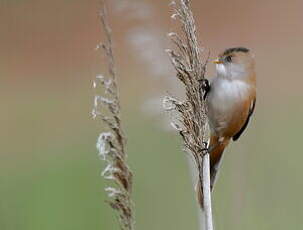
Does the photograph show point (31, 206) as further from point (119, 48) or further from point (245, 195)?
point (119, 48)

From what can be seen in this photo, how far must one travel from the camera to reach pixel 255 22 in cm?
693

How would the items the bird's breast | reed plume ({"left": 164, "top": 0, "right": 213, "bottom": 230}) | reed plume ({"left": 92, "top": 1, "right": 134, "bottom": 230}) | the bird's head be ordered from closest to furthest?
reed plume ({"left": 92, "top": 1, "right": 134, "bottom": 230}) < reed plume ({"left": 164, "top": 0, "right": 213, "bottom": 230}) < the bird's breast < the bird's head

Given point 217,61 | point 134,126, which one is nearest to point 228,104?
point 217,61

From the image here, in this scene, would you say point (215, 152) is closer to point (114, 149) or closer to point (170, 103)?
point (170, 103)

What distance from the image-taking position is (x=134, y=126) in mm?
4195

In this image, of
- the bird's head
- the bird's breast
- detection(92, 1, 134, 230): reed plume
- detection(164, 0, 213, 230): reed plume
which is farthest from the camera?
the bird's head

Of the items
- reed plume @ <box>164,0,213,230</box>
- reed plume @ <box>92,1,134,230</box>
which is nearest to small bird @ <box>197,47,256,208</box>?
reed plume @ <box>164,0,213,230</box>

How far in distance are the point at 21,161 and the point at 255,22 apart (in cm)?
366

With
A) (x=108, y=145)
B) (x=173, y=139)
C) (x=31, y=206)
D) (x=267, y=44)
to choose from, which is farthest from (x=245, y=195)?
(x=267, y=44)

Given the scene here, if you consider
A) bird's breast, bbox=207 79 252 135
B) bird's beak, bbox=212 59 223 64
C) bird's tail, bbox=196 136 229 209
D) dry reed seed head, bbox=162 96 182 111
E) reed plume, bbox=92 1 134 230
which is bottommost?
reed plume, bbox=92 1 134 230

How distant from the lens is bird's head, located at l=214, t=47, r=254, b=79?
2764mm

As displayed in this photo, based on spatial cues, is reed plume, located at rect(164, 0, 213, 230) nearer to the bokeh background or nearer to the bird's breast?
the bokeh background

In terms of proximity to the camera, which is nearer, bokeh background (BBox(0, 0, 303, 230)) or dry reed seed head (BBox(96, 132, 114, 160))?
dry reed seed head (BBox(96, 132, 114, 160))

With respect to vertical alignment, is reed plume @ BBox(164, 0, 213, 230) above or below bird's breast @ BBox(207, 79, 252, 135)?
→ below
